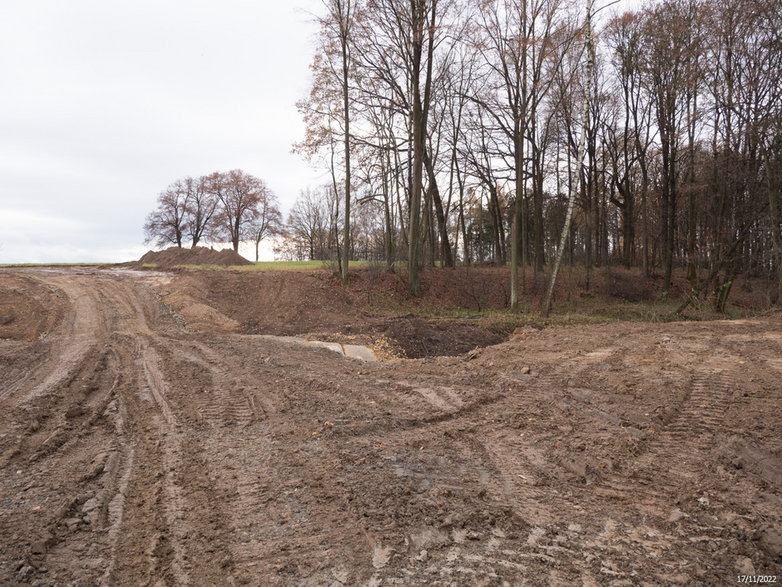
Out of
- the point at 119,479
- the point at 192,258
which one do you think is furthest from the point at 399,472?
the point at 192,258

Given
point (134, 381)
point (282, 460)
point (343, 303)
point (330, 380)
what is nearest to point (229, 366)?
point (134, 381)

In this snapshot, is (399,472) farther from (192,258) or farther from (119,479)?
(192,258)

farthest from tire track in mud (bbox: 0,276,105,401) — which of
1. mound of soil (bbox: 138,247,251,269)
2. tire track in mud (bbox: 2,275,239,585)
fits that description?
mound of soil (bbox: 138,247,251,269)

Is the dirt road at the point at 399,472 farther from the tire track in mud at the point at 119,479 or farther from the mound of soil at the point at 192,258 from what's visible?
the mound of soil at the point at 192,258

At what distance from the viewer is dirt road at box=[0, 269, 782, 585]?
2898 mm

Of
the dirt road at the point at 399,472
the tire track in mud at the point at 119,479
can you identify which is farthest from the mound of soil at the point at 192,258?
the dirt road at the point at 399,472

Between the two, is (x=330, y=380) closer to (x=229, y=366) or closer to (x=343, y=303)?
(x=229, y=366)

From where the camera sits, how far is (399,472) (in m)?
4.20

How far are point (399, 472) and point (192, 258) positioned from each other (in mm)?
28907

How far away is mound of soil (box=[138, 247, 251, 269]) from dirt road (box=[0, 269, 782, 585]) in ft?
71.7

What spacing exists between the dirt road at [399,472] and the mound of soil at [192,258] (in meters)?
21.8

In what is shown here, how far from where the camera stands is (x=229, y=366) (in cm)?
916

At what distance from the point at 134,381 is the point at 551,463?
21.3 feet

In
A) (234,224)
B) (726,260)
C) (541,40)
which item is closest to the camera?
(726,260)
